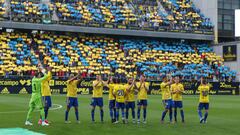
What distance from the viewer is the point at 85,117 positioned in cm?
2405

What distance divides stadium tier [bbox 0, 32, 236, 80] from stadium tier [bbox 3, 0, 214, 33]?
2787 millimetres

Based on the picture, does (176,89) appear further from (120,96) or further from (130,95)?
(120,96)

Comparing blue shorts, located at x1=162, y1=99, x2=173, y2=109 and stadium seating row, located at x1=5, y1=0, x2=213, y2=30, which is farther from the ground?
stadium seating row, located at x1=5, y1=0, x2=213, y2=30

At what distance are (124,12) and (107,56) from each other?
8.91m

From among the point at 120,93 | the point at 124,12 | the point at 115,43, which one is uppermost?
the point at 124,12

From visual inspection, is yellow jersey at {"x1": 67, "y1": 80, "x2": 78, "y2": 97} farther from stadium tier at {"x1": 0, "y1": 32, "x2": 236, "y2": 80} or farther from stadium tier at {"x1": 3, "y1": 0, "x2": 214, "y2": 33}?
stadium tier at {"x1": 3, "y1": 0, "x2": 214, "y2": 33}

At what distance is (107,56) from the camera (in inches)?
2388

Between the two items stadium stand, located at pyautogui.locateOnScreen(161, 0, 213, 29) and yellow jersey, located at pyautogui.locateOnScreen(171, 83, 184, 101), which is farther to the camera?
stadium stand, located at pyautogui.locateOnScreen(161, 0, 213, 29)

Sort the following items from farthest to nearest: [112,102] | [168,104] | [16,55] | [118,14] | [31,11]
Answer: [118,14] < [31,11] < [16,55] < [168,104] < [112,102]

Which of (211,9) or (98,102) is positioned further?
(211,9)

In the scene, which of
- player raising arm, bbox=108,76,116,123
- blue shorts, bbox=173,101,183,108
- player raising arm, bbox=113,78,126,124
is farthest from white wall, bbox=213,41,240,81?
player raising arm, bbox=113,78,126,124

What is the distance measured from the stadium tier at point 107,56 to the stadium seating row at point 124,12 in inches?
112

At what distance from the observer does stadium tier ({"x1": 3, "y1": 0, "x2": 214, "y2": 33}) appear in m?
59.2

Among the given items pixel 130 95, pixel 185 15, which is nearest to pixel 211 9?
pixel 185 15
